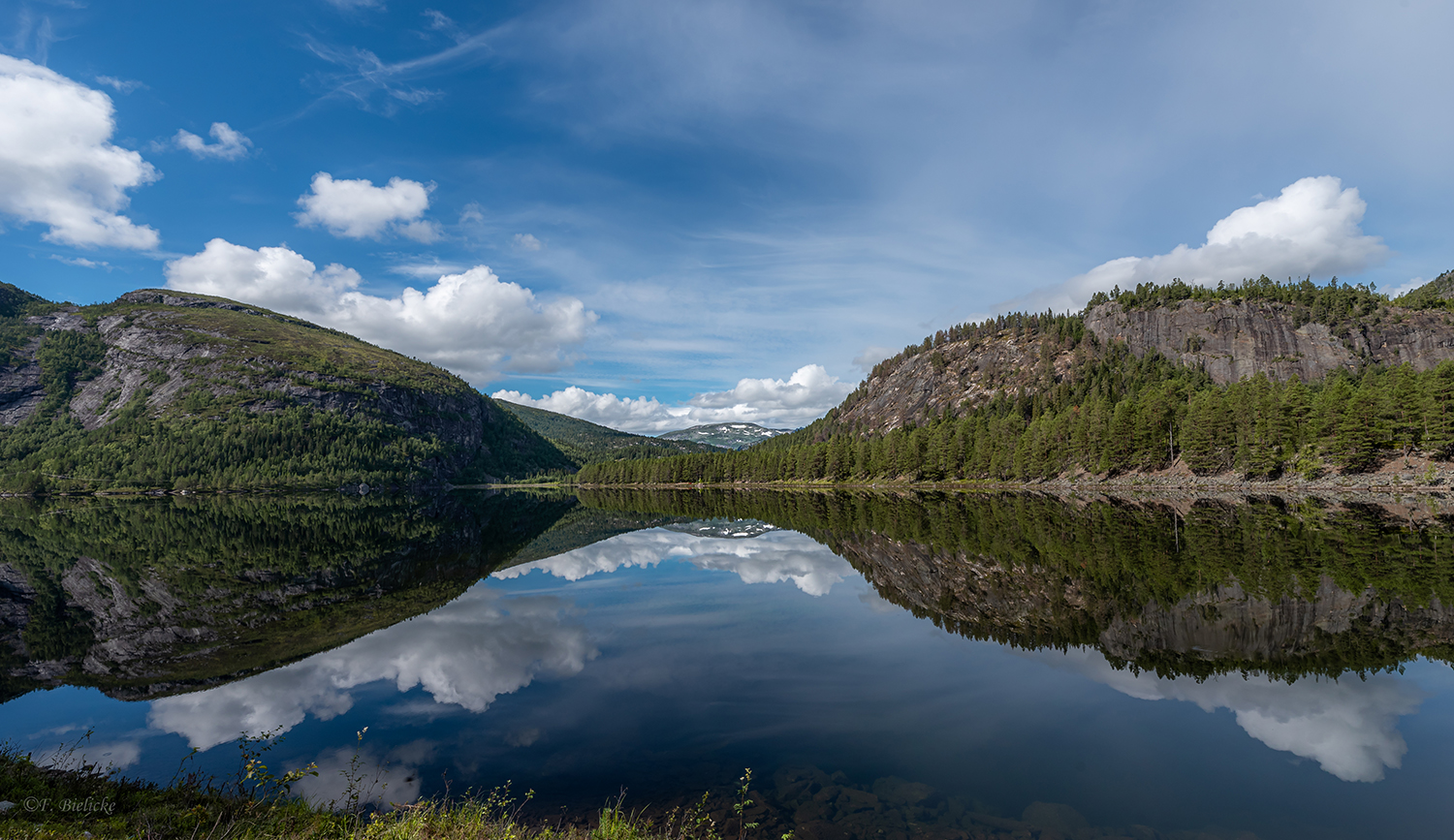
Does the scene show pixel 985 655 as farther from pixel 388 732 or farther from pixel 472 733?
pixel 388 732

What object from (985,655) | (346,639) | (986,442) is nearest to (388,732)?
(346,639)

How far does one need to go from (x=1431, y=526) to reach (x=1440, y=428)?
190ft

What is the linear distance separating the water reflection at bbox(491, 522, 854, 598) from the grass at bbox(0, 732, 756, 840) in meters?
19.2

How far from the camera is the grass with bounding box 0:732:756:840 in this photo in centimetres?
819

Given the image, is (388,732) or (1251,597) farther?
(1251,597)

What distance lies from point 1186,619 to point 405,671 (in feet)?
82.7

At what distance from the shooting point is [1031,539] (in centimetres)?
3922

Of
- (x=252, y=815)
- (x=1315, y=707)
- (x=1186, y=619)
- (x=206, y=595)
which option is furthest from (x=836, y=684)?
(x=206, y=595)

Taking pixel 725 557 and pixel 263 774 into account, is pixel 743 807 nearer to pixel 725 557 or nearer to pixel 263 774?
pixel 263 774

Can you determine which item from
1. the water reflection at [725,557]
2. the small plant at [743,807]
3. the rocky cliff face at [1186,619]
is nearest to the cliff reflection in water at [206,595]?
the water reflection at [725,557]

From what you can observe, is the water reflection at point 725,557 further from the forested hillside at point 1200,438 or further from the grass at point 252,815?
the forested hillside at point 1200,438

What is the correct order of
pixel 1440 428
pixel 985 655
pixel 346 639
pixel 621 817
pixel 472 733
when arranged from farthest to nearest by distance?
pixel 1440 428
pixel 346 639
pixel 985 655
pixel 472 733
pixel 621 817

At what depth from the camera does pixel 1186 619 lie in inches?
768

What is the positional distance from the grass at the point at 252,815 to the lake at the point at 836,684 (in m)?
0.71
